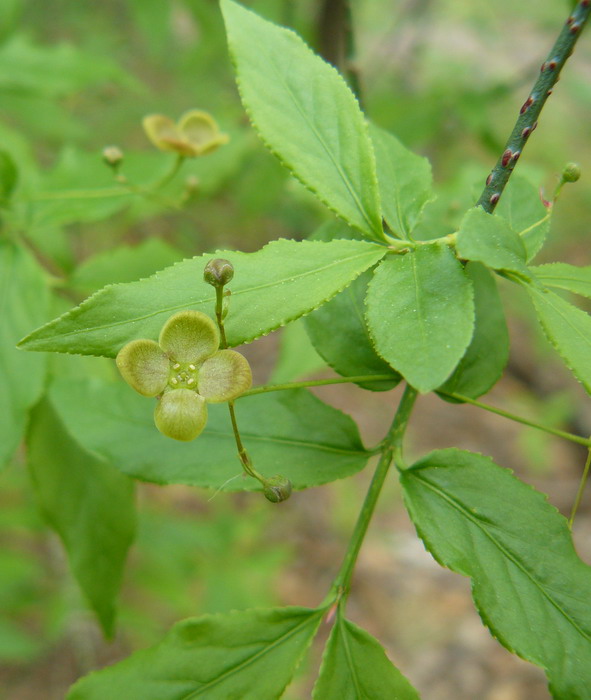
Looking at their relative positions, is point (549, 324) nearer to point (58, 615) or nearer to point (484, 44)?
point (58, 615)

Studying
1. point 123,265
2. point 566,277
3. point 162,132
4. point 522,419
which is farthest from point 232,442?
point 162,132

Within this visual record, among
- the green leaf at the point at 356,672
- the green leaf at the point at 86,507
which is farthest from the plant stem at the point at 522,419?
the green leaf at the point at 86,507

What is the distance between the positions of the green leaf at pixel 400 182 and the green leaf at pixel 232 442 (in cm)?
33

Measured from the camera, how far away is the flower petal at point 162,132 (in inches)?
57.7

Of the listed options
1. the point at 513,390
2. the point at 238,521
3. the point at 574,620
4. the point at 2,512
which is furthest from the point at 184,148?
the point at 513,390

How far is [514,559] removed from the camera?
2.89 feet

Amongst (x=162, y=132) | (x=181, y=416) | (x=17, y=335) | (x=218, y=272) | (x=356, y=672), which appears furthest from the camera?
(x=162, y=132)

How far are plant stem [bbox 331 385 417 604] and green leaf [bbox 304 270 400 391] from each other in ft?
0.15

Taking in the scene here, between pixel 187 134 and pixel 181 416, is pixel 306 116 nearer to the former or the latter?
pixel 181 416

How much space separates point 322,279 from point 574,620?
0.56m

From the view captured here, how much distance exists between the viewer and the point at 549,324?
2.58ft

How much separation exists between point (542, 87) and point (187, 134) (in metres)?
0.92

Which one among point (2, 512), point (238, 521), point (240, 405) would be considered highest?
point (240, 405)

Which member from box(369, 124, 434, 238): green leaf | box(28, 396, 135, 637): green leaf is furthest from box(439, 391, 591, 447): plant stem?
box(28, 396, 135, 637): green leaf
